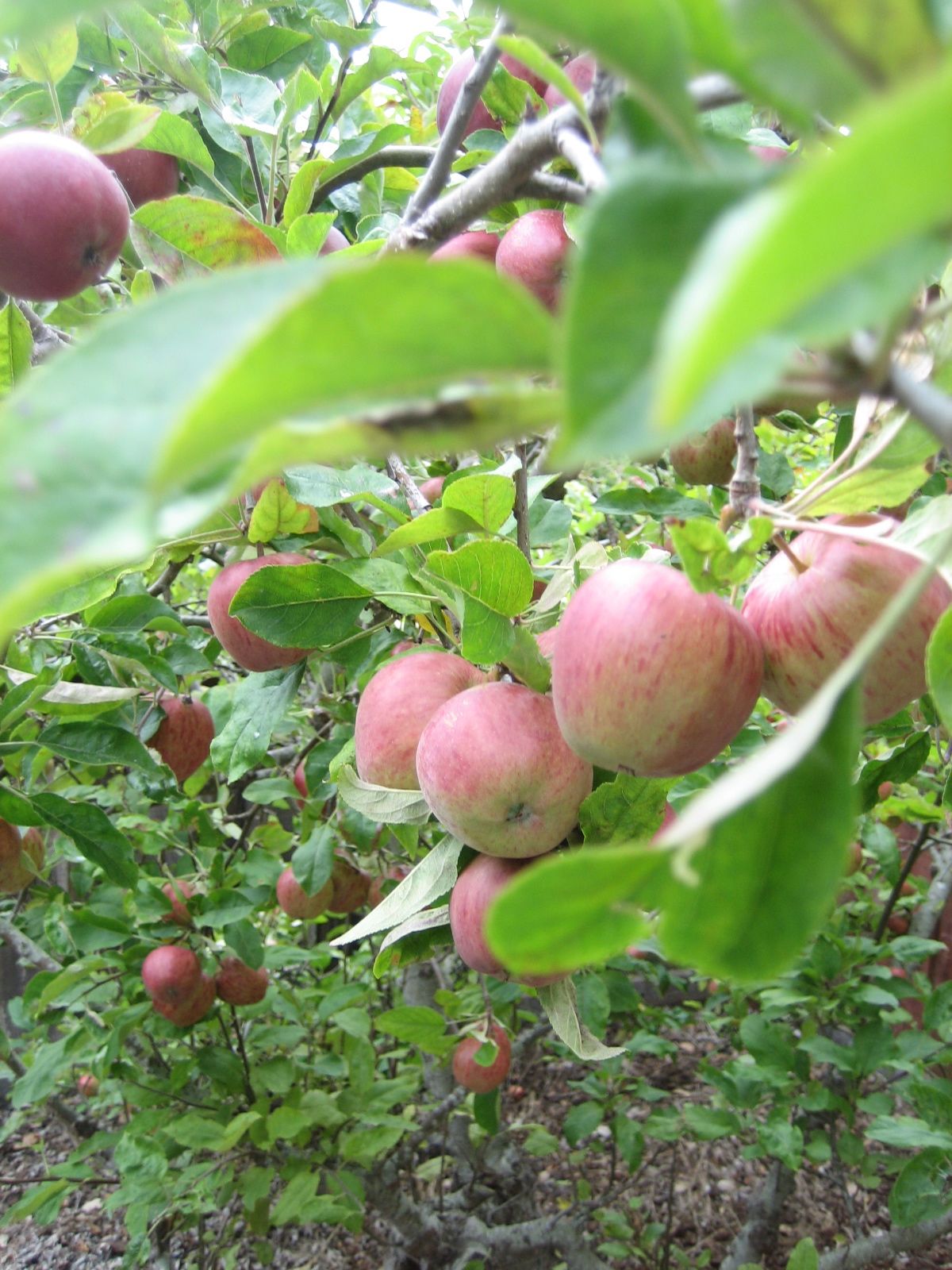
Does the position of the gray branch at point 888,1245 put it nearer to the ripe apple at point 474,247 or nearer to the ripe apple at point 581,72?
the ripe apple at point 474,247

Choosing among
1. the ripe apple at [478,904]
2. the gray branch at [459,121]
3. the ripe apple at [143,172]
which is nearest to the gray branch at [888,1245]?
the ripe apple at [478,904]

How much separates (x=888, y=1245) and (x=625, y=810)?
5.30 ft

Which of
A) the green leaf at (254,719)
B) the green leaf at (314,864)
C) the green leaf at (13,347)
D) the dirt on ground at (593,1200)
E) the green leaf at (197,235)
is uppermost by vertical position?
the green leaf at (197,235)

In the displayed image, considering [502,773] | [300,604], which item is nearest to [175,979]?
[300,604]

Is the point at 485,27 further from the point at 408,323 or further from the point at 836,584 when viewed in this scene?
the point at 408,323

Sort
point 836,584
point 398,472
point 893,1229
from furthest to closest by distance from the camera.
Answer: point 893,1229
point 398,472
point 836,584

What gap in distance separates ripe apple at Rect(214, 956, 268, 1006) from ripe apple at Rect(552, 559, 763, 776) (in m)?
1.69

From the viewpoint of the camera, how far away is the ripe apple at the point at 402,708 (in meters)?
0.91

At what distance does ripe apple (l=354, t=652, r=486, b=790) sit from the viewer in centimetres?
91

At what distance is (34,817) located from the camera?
4.49 ft

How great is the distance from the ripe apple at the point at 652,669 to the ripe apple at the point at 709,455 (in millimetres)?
1066

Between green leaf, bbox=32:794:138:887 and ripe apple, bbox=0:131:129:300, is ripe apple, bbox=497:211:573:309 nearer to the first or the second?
ripe apple, bbox=0:131:129:300

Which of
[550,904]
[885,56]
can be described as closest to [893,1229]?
[550,904]

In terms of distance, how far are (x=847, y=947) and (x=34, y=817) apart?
1677 millimetres
